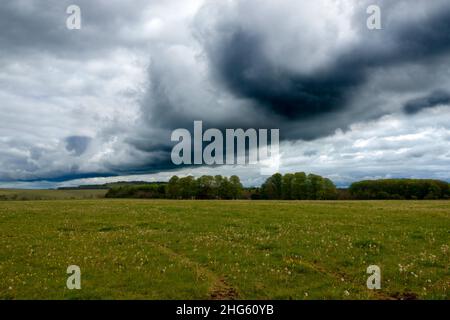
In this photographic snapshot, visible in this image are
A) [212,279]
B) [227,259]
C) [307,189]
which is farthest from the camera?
[307,189]

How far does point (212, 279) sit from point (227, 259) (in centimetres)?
264

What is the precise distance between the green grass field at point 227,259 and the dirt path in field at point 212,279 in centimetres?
4

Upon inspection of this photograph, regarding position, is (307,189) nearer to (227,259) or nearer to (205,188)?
(205,188)

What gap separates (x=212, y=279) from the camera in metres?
12.9

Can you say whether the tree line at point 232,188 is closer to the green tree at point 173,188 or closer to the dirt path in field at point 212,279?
the green tree at point 173,188

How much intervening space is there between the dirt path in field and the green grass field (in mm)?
37

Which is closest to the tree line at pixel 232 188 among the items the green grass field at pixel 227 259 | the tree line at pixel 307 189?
the tree line at pixel 307 189

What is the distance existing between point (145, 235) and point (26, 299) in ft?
35.2

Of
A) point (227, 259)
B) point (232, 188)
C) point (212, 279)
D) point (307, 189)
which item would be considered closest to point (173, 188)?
point (232, 188)

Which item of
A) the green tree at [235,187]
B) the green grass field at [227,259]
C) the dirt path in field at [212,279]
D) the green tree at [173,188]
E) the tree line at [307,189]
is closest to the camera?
the dirt path in field at [212,279]

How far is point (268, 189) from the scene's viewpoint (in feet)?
490

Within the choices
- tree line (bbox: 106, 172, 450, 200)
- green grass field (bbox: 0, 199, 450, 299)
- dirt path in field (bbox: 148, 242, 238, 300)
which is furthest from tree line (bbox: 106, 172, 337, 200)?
dirt path in field (bbox: 148, 242, 238, 300)

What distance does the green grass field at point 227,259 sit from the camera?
11609mm
